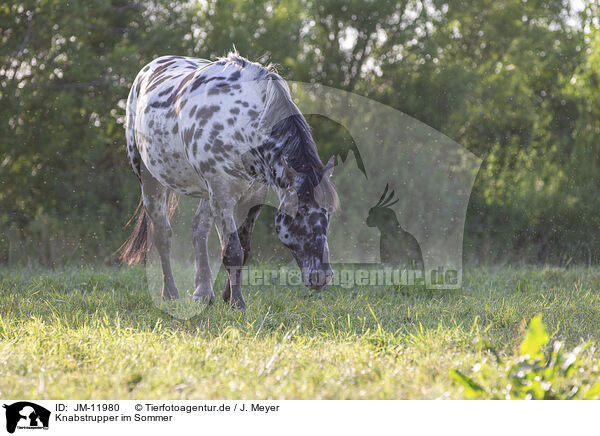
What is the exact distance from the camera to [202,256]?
493 centimetres

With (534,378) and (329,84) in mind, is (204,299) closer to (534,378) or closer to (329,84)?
(534,378)

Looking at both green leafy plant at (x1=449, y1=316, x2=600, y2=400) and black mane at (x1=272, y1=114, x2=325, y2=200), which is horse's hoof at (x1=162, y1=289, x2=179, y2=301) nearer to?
black mane at (x1=272, y1=114, x2=325, y2=200)

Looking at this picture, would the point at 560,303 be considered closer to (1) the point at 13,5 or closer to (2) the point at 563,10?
(2) the point at 563,10

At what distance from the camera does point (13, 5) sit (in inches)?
258

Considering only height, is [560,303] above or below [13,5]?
below

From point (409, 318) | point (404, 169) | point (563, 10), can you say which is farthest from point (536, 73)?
point (409, 318)

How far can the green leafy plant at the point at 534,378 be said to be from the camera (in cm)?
217

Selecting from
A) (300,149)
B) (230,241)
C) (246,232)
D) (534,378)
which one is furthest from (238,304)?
(534,378)

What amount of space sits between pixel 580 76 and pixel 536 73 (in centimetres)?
56

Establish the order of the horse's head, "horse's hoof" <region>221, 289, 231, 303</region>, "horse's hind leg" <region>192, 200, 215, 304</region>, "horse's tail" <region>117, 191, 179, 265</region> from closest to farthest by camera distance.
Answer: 1. the horse's head
2. "horse's hoof" <region>221, 289, 231, 303</region>
3. "horse's hind leg" <region>192, 200, 215, 304</region>
4. "horse's tail" <region>117, 191, 179, 265</region>

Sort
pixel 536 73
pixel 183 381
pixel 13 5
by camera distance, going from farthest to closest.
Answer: pixel 536 73
pixel 13 5
pixel 183 381
